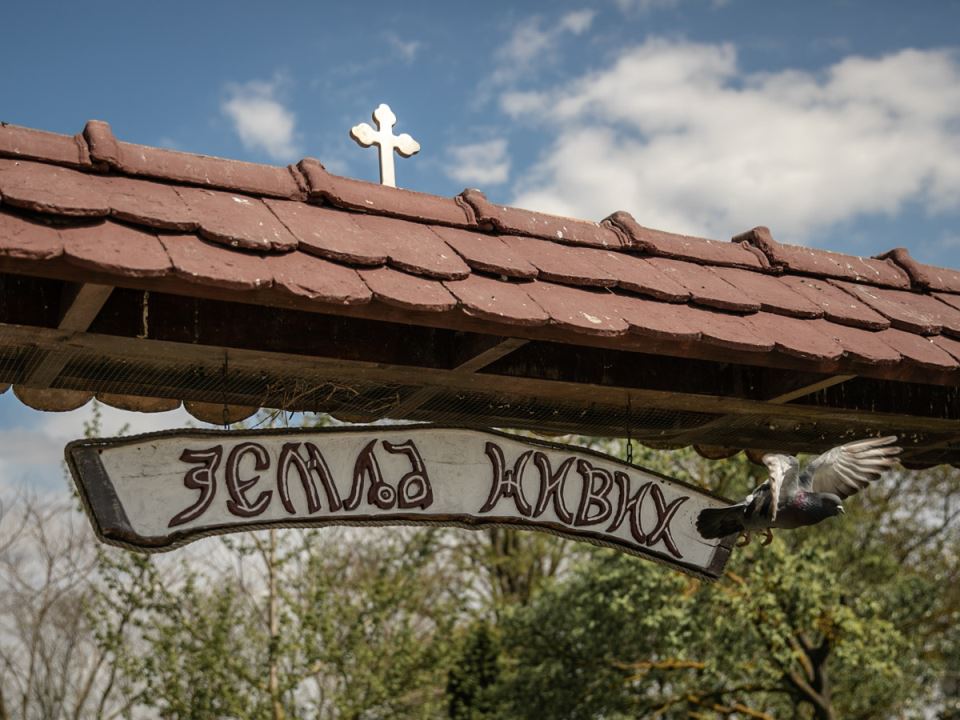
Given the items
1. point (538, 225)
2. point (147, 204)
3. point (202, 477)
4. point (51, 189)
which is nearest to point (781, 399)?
point (538, 225)

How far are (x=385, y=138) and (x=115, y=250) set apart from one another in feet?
5.42

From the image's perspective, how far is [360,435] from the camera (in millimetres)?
3275

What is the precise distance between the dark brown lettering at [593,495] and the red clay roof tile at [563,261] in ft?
1.92

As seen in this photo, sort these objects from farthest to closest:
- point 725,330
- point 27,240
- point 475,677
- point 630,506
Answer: point 475,677, point 630,506, point 725,330, point 27,240

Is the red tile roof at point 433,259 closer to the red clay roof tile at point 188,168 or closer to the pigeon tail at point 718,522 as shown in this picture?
the red clay roof tile at point 188,168

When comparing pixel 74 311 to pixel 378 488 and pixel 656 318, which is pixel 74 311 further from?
pixel 656 318

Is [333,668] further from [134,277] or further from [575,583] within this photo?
[134,277]

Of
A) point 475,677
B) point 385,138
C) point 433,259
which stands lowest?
point 475,677

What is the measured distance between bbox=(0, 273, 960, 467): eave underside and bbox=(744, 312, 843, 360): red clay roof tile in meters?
0.05

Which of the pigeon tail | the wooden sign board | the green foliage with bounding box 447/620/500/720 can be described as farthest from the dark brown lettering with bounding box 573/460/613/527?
the green foliage with bounding box 447/620/500/720

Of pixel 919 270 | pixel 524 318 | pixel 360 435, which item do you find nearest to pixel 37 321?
pixel 360 435

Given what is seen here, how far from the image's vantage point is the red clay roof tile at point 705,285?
3428 mm

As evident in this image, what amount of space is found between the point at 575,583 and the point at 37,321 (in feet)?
40.1

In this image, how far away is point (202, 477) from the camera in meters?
3.08
